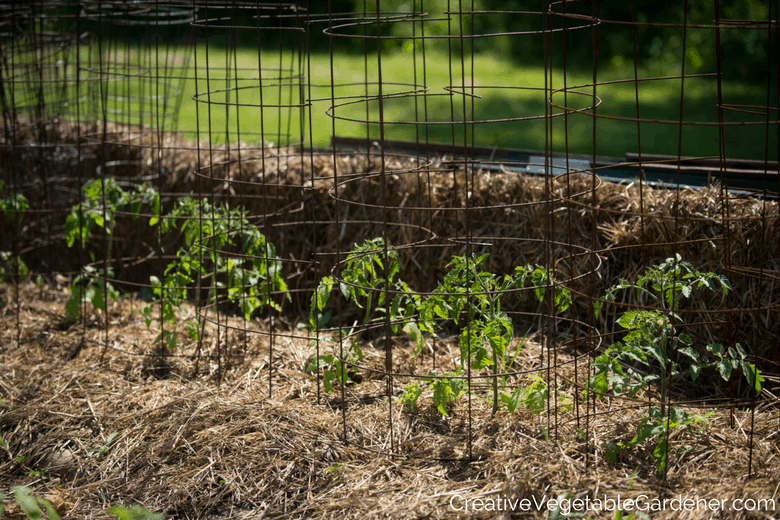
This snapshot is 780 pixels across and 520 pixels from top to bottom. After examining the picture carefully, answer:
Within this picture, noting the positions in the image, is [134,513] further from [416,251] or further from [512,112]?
[512,112]

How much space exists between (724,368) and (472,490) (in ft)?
3.85

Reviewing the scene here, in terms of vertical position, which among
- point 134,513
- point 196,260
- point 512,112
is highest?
point 512,112

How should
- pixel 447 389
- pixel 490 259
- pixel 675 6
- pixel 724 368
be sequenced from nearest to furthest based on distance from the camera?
pixel 724 368, pixel 447 389, pixel 490 259, pixel 675 6

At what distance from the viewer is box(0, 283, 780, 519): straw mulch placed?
2877 mm

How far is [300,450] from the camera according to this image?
3.27 metres

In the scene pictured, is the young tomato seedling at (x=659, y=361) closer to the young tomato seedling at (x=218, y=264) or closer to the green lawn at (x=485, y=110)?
the young tomato seedling at (x=218, y=264)

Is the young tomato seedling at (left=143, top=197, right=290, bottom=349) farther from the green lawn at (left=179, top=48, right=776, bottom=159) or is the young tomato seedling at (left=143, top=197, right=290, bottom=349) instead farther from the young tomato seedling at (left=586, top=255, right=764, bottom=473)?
the green lawn at (left=179, top=48, right=776, bottom=159)

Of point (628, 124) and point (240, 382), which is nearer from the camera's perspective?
point (240, 382)

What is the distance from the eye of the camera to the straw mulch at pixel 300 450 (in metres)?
2.88

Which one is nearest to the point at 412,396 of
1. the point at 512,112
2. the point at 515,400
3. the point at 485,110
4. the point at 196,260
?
the point at 515,400

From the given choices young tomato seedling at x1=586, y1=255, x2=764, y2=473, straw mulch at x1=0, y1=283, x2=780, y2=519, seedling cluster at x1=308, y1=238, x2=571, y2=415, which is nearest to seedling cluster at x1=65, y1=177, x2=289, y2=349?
straw mulch at x1=0, y1=283, x2=780, y2=519

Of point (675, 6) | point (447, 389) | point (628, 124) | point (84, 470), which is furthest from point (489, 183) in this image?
point (675, 6)

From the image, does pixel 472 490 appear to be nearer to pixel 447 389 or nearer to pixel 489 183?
pixel 447 389

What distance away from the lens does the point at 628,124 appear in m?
10.7
